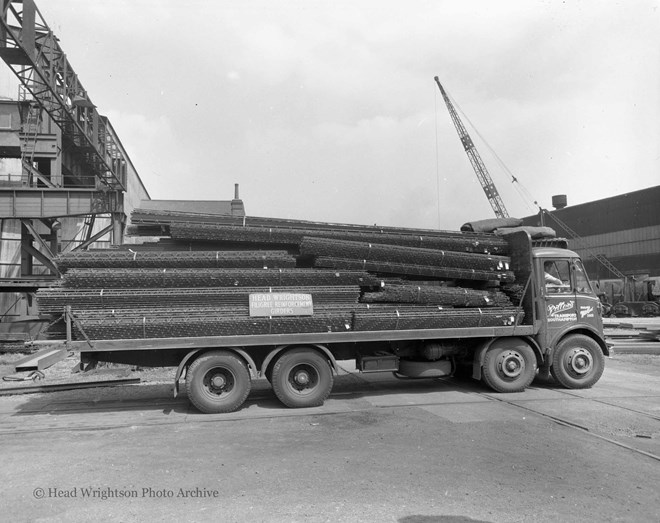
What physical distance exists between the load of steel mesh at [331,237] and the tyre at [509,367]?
1930 millimetres

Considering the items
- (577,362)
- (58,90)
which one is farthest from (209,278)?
(58,90)

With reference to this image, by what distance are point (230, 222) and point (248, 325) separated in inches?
78.3

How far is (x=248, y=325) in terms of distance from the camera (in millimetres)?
8133

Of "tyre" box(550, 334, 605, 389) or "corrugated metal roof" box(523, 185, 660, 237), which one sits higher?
"corrugated metal roof" box(523, 185, 660, 237)

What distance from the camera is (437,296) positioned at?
9.19 metres

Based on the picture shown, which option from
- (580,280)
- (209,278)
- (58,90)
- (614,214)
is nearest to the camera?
(209,278)

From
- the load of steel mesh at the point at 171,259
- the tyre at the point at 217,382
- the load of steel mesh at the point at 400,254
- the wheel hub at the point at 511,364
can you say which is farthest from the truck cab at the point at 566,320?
the tyre at the point at 217,382

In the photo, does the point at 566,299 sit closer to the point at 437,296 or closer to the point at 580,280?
the point at 580,280

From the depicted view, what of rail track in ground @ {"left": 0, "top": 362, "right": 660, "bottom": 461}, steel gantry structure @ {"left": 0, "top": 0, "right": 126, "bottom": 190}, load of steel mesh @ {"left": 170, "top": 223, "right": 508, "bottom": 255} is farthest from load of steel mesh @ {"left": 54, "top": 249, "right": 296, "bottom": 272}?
steel gantry structure @ {"left": 0, "top": 0, "right": 126, "bottom": 190}

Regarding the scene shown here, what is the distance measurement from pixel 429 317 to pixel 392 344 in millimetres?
874

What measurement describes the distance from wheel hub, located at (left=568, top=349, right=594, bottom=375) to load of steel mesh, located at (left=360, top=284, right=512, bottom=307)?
155 centimetres

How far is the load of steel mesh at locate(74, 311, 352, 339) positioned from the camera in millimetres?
7676

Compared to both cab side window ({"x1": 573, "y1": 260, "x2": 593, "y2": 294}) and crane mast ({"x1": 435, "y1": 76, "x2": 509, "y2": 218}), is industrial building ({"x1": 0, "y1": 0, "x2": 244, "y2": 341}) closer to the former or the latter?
cab side window ({"x1": 573, "y1": 260, "x2": 593, "y2": 294})

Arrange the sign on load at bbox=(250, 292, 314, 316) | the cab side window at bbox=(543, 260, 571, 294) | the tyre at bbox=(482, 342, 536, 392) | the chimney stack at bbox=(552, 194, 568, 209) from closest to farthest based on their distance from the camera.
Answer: the sign on load at bbox=(250, 292, 314, 316) < the tyre at bbox=(482, 342, 536, 392) < the cab side window at bbox=(543, 260, 571, 294) < the chimney stack at bbox=(552, 194, 568, 209)
